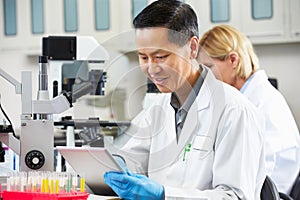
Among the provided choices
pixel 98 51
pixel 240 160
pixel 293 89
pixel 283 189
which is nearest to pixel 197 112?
pixel 240 160

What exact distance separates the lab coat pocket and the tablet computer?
0.87 feet

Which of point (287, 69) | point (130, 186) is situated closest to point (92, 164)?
point (130, 186)

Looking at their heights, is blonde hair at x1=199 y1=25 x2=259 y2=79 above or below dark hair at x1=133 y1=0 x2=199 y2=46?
below

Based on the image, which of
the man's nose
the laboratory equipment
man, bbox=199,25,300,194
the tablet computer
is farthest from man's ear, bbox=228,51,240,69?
the laboratory equipment

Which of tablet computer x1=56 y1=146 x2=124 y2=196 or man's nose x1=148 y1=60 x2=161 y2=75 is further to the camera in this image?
man's nose x1=148 y1=60 x2=161 y2=75

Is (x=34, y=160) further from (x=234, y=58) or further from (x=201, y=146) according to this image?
(x=234, y=58)

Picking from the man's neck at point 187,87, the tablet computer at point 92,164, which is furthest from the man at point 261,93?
the tablet computer at point 92,164

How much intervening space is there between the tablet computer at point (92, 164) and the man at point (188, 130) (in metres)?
0.03

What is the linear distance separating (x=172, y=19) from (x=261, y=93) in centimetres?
116

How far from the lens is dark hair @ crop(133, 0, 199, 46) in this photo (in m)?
1.47

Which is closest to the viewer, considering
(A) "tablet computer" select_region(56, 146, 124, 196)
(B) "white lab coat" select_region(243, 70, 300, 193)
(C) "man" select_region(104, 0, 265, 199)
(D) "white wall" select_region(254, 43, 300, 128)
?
(A) "tablet computer" select_region(56, 146, 124, 196)

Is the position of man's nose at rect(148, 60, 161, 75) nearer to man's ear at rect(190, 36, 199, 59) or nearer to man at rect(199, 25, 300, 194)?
man's ear at rect(190, 36, 199, 59)

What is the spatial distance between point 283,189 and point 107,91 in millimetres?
968

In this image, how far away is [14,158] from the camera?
1833 millimetres
